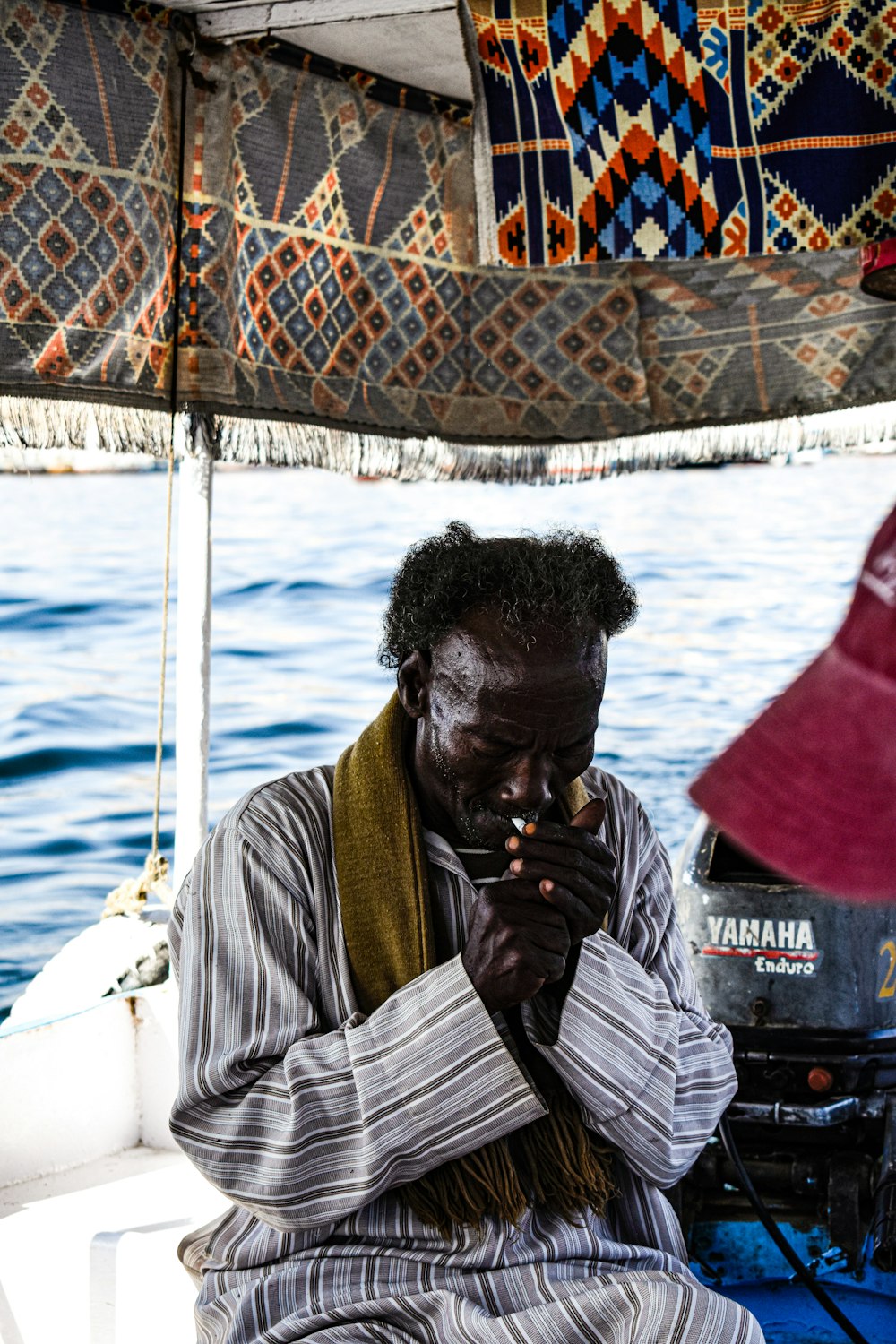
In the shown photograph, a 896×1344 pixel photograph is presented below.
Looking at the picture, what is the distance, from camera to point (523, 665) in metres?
2.04

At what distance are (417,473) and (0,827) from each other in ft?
17.5

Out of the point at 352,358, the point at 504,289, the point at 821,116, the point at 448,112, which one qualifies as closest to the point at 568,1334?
the point at 821,116

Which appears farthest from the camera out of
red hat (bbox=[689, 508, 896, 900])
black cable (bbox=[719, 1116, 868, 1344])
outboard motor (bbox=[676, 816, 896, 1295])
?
outboard motor (bbox=[676, 816, 896, 1295])

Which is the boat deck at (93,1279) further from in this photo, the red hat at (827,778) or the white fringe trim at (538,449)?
the red hat at (827,778)

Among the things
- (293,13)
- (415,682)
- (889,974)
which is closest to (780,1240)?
(889,974)

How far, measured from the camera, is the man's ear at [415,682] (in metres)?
2.18

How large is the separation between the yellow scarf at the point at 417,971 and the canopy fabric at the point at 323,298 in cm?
139

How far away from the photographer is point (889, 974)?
10.3 feet

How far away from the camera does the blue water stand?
893 centimetres

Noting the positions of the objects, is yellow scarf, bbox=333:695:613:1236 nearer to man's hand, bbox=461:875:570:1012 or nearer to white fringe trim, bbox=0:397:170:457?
man's hand, bbox=461:875:570:1012

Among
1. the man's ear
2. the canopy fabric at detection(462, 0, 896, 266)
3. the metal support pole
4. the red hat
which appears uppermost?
the canopy fabric at detection(462, 0, 896, 266)

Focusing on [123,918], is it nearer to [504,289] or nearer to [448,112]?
[504,289]

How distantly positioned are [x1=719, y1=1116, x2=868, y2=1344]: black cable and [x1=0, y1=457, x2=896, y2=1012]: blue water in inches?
181

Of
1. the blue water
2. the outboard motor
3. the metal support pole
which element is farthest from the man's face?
the blue water
